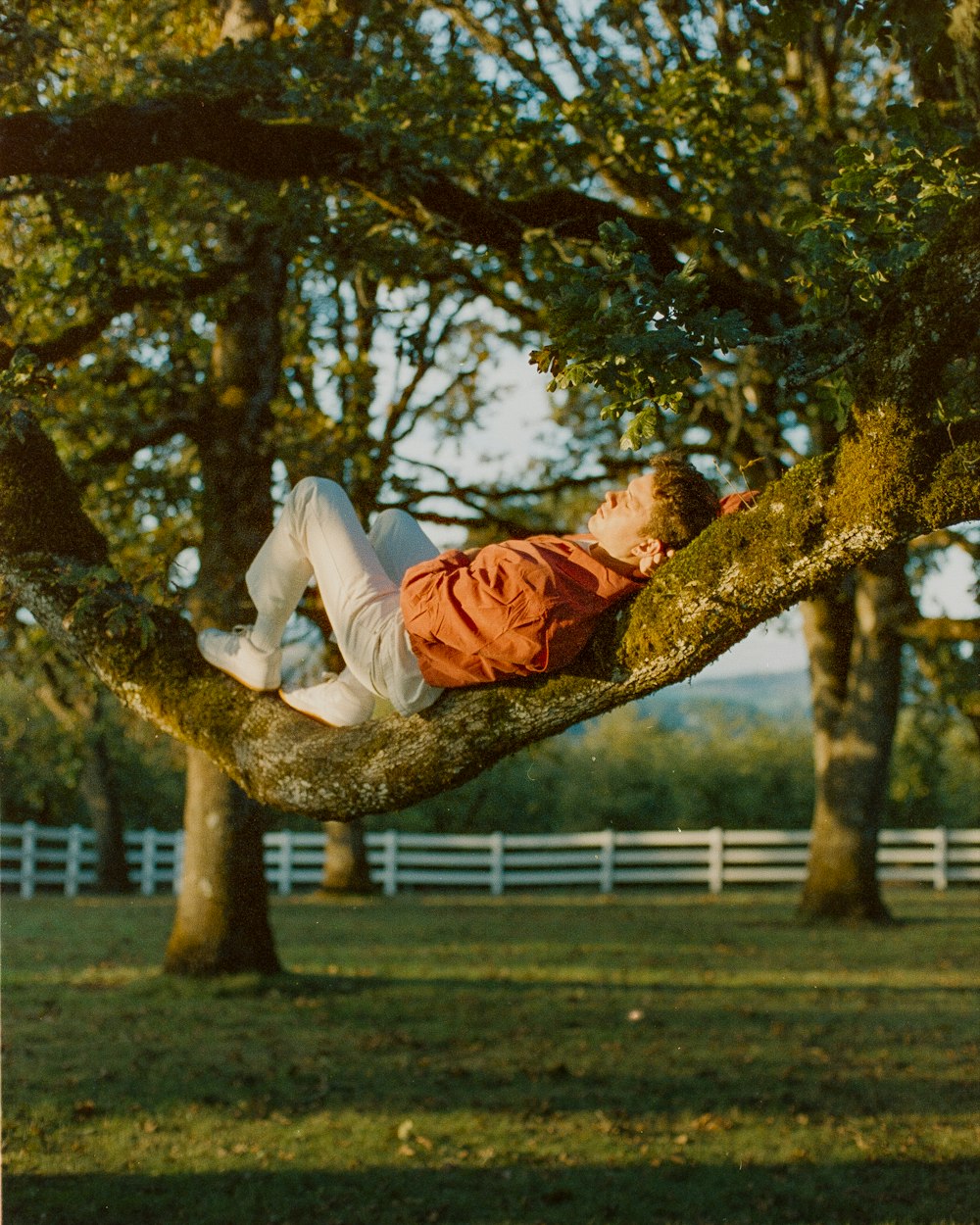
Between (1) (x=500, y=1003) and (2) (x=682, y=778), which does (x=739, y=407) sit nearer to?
(1) (x=500, y=1003)

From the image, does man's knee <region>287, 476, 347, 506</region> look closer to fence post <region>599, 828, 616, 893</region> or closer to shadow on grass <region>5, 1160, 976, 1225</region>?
shadow on grass <region>5, 1160, 976, 1225</region>

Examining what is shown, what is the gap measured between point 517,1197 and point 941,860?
23336 millimetres

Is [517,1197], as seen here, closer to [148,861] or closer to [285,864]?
[285,864]

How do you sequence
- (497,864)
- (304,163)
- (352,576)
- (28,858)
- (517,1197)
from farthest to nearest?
(497,864) < (28,858) < (304,163) < (517,1197) < (352,576)

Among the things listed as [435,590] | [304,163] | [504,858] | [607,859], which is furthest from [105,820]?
[435,590]

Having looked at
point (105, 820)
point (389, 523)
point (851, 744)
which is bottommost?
point (105, 820)

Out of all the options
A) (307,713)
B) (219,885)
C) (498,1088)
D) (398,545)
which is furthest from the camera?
(219,885)

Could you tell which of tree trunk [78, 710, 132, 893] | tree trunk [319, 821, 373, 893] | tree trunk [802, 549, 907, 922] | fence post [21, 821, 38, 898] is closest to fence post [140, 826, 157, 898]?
tree trunk [78, 710, 132, 893]

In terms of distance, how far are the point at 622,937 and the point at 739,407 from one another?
8578mm

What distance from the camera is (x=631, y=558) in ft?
13.8

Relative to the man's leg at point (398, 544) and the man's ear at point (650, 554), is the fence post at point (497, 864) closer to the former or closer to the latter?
the man's leg at point (398, 544)

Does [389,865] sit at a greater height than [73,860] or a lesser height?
lesser

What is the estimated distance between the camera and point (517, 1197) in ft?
20.6

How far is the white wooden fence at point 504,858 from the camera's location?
2722 cm
